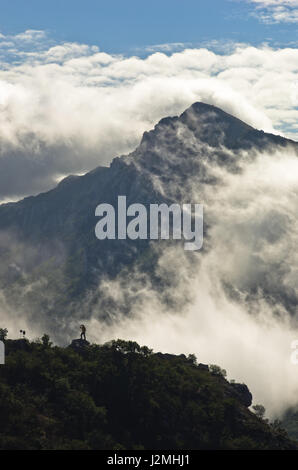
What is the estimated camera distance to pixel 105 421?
19362 centimetres
